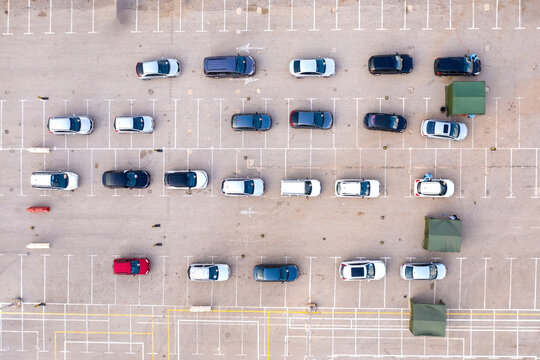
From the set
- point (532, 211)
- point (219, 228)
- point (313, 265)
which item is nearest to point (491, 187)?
point (532, 211)

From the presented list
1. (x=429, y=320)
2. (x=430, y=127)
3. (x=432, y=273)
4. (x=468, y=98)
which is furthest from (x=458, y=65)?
(x=429, y=320)

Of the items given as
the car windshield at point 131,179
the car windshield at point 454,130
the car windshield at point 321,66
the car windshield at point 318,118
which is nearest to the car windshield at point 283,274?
the car windshield at point 318,118

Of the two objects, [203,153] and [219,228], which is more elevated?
[203,153]

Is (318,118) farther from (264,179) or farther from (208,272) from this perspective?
(208,272)

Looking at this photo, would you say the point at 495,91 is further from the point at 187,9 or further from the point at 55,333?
the point at 55,333

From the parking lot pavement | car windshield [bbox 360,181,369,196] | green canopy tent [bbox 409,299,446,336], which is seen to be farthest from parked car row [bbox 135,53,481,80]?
green canopy tent [bbox 409,299,446,336]

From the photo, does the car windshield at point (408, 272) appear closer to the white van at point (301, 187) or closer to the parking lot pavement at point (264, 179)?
the parking lot pavement at point (264, 179)

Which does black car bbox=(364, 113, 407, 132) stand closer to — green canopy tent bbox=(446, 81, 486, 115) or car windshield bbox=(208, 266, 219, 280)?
green canopy tent bbox=(446, 81, 486, 115)
